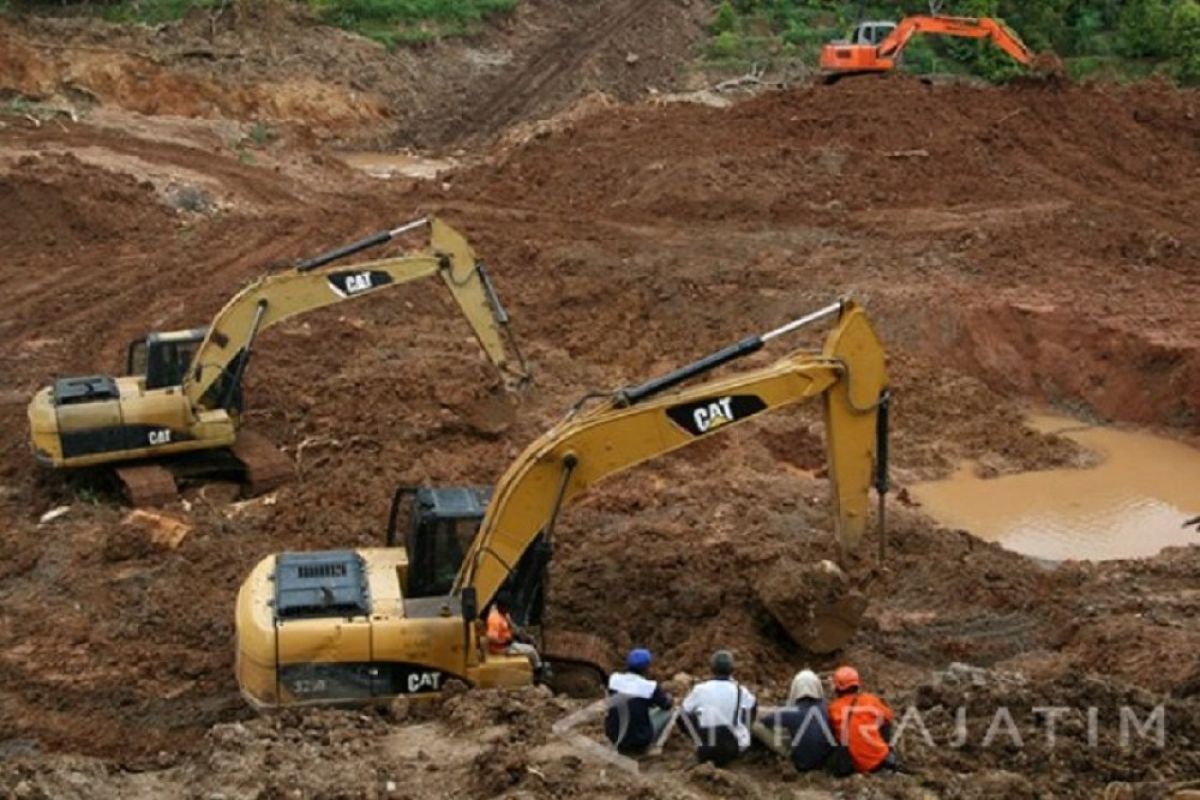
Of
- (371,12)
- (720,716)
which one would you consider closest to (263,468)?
(720,716)

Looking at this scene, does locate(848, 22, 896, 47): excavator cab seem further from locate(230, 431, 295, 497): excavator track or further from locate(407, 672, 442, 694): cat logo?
locate(407, 672, 442, 694): cat logo

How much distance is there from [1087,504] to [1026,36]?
28.5m

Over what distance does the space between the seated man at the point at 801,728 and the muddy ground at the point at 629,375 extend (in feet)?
0.67

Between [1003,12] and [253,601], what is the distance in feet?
126

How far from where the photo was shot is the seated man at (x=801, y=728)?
416 inches

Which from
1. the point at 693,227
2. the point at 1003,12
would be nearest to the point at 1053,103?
the point at 693,227

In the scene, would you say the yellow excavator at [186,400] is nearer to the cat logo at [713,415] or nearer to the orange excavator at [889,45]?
the cat logo at [713,415]

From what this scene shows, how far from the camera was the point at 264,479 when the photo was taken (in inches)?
710

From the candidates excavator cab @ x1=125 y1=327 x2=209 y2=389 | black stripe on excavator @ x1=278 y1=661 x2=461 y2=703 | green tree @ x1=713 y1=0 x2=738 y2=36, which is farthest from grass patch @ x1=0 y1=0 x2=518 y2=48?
black stripe on excavator @ x1=278 y1=661 x2=461 y2=703

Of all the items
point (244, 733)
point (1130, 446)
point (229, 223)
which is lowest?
point (1130, 446)

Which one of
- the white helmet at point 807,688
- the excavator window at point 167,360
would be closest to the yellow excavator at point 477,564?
the white helmet at point 807,688

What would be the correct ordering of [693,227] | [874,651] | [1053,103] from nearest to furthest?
1. [874,651]
2. [693,227]
3. [1053,103]

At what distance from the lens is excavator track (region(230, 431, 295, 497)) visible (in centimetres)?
1803

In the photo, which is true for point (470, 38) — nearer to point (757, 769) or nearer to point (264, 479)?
point (264, 479)
